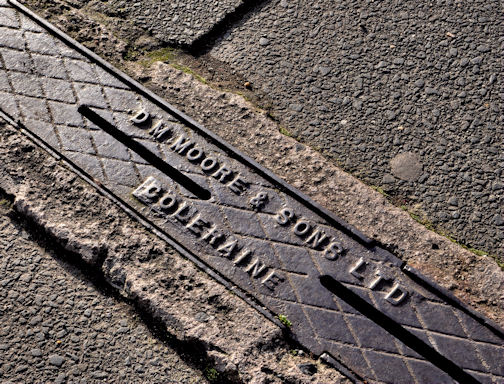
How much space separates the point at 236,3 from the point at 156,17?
52 centimetres

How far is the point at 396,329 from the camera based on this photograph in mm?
2730

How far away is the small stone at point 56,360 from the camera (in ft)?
8.47

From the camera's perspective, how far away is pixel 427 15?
148 inches

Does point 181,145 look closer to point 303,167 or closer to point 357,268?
point 303,167

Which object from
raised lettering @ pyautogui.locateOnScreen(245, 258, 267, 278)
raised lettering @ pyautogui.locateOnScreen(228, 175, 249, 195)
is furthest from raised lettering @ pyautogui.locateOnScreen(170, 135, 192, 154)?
raised lettering @ pyautogui.locateOnScreen(245, 258, 267, 278)

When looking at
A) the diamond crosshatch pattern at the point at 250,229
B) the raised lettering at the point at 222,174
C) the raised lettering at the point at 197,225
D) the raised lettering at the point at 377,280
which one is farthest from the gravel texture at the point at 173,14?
the raised lettering at the point at 377,280

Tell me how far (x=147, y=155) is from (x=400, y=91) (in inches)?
60.0

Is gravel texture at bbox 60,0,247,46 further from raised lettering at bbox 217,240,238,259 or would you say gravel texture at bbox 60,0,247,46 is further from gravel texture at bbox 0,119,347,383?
raised lettering at bbox 217,240,238,259

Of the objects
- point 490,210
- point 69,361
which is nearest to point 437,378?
point 490,210

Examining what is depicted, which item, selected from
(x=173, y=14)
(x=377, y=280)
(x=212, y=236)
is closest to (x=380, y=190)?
(x=377, y=280)

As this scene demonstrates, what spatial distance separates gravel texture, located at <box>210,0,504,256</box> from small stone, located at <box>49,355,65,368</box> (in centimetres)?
169

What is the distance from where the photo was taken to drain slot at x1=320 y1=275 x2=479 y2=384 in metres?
2.63

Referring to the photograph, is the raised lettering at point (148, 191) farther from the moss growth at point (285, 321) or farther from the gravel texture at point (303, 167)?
the moss growth at point (285, 321)

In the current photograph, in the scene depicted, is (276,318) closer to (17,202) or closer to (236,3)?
(17,202)
